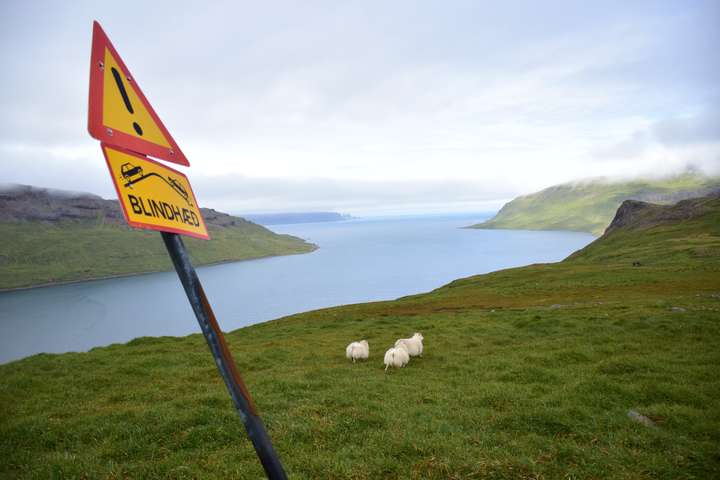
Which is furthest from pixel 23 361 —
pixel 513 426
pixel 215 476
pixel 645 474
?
pixel 645 474

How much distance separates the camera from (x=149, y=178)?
341cm

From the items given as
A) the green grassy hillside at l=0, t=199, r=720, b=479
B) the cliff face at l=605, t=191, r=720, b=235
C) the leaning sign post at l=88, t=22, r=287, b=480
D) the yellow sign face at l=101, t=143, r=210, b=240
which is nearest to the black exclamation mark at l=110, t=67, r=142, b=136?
the leaning sign post at l=88, t=22, r=287, b=480

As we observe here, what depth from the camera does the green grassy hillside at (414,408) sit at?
27.0 ft

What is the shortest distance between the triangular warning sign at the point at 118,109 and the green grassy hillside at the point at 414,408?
22.8 ft

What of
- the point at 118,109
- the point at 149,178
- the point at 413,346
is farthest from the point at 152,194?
the point at 413,346

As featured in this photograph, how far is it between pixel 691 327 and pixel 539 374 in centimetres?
1202

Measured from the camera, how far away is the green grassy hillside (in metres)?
8.22

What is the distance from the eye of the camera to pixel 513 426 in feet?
33.6

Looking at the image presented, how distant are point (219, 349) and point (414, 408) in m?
9.83

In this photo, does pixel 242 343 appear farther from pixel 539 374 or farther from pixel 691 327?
pixel 691 327

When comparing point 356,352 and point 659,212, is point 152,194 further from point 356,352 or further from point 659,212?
point 659,212

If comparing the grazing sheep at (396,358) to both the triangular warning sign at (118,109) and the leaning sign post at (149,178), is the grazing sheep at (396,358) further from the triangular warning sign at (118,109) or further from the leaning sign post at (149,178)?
the triangular warning sign at (118,109)

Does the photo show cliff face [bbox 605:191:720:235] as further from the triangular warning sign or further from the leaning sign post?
the triangular warning sign

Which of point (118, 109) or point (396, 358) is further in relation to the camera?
point (396, 358)
